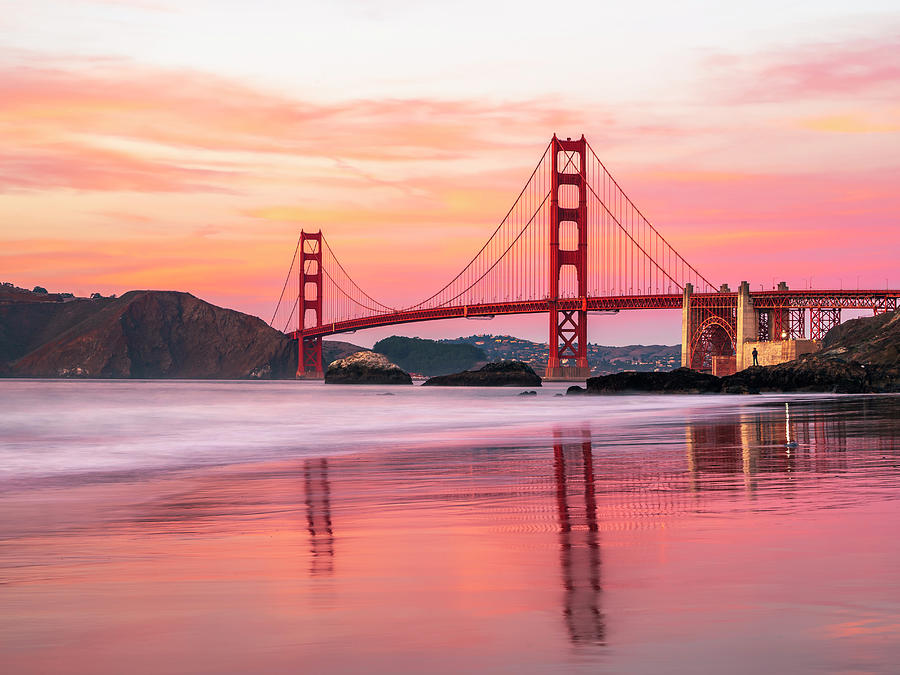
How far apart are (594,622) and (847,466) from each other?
10.2 metres

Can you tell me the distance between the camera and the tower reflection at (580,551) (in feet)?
18.0

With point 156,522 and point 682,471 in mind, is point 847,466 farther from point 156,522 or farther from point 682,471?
point 156,522

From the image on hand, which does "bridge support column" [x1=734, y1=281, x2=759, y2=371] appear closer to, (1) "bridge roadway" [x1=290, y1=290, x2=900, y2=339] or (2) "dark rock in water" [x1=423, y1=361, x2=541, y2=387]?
(1) "bridge roadway" [x1=290, y1=290, x2=900, y2=339]

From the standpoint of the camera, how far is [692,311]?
110750 millimetres

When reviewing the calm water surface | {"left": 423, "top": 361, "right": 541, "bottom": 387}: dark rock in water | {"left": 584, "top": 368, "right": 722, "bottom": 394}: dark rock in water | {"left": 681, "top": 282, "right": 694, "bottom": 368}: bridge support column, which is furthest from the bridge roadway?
the calm water surface

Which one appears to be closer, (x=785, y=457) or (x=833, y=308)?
(x=785, y=457)

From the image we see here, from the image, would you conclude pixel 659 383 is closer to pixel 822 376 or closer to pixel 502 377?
pixel 822 376

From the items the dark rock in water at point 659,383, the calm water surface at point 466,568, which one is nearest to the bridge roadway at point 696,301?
the dark rock in water at point 659,383

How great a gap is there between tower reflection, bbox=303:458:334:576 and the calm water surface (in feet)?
0.16

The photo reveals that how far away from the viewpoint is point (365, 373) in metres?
146

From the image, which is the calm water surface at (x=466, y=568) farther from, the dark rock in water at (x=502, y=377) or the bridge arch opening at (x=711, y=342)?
the dark rock in water at (x=502, y=377)

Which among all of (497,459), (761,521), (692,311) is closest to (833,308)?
(692,311)

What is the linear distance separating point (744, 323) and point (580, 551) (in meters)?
103

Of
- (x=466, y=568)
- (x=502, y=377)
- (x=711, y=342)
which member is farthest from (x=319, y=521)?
(x=502, y=377)
